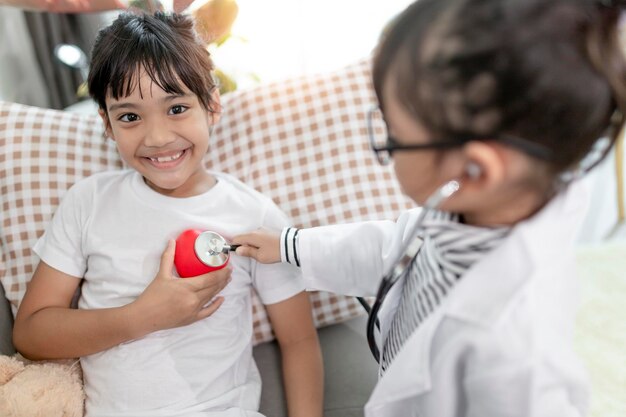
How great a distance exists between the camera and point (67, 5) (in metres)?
1.56

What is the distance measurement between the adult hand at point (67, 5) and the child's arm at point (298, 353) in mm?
987

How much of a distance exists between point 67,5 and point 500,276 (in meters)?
1.44

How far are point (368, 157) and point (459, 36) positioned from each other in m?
0.74

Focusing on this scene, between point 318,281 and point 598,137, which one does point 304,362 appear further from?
point 598,137

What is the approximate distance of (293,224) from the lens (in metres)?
1.32

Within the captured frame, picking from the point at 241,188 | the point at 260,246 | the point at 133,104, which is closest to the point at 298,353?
the point at 260,246

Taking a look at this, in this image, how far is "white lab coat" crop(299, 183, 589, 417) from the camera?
0.69 meters

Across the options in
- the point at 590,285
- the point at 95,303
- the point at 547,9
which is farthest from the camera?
the point at 590,285

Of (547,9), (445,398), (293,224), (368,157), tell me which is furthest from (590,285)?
(547,9)

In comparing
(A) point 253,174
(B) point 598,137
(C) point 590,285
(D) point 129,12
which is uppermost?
(D) point 129,12

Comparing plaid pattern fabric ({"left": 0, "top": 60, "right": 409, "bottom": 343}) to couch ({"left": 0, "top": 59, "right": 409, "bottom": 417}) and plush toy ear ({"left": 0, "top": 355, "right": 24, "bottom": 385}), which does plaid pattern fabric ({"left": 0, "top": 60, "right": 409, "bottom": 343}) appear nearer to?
couch ({"left": 0, "top": 59, "right": 409, "bottom": 417})

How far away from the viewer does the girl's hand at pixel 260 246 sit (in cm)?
105

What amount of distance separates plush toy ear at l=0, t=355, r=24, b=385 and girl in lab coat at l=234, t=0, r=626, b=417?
2.28 ft

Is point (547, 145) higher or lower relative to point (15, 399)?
Answer: higher
